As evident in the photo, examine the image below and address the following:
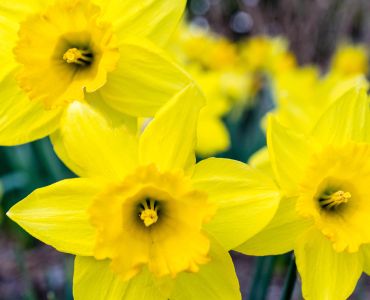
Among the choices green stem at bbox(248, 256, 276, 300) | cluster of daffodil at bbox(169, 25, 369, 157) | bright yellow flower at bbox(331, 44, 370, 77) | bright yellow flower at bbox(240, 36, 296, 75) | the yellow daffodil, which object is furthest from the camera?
bright yellow flower at bbox(240, 36, 296, 75)

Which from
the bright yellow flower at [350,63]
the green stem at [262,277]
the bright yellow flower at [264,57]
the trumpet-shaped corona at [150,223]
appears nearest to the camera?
the trumpet-shaped corona at [150,223]

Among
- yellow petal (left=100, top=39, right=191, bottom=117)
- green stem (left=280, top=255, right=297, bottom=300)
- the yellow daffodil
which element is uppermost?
the yellow daffodil

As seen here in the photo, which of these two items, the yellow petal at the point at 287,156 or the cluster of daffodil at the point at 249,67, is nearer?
the yellow petal at the point at 287,156

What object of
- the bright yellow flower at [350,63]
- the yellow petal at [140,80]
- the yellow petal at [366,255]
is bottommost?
the yellow petal at [366,255]

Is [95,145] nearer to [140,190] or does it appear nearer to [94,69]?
[140,190]

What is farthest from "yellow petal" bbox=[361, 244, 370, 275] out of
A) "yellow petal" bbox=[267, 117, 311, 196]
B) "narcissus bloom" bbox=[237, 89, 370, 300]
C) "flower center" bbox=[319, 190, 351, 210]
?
"yellow petal" bbox=[267, 117, 311, 196]

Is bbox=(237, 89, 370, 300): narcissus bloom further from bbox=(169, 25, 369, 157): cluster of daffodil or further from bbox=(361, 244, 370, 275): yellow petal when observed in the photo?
bbox=(169, 25, 369, 157): cluster of daffodil

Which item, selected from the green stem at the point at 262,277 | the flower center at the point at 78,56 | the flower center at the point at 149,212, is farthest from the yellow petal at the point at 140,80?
the green stem at the point at 262,277

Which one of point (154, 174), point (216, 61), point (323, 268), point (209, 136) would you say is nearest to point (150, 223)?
point (154, 174)

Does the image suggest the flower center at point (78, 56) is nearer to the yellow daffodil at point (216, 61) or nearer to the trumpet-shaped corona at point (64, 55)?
the trumpet-shaped corona at point (64, 55)
